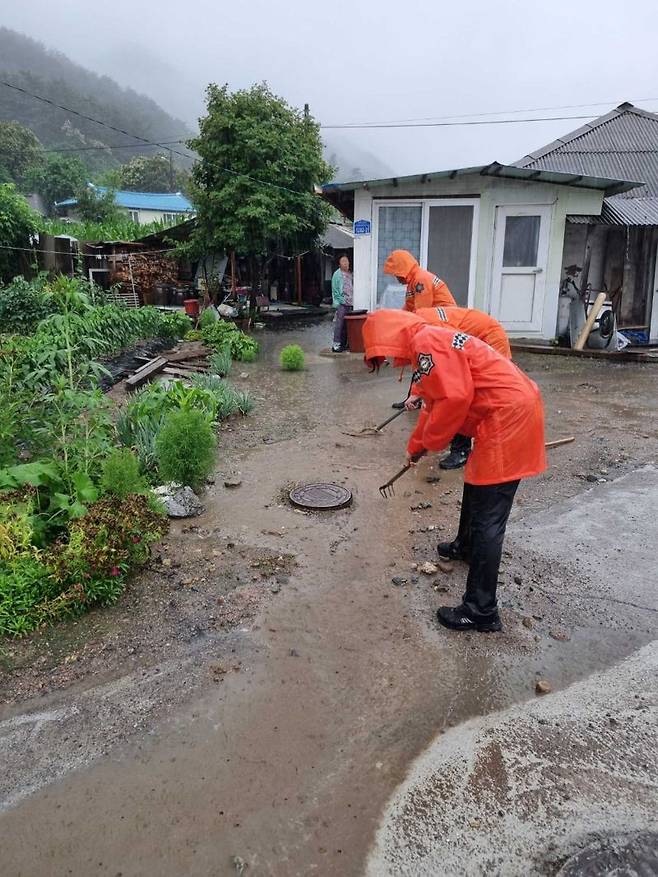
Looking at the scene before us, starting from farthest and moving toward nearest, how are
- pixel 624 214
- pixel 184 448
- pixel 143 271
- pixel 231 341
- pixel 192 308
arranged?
pixel 143 271
pixel 192 308
pixel 624 214
pixel 231 341
pixel 184 448

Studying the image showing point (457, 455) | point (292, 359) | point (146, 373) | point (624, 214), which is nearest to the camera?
point (457, 455)

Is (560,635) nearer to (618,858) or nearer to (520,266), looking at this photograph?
(618,858)

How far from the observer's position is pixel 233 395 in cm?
732

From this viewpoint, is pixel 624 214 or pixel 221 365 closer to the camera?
pixel 221 365

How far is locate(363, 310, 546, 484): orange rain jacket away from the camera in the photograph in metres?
3.02

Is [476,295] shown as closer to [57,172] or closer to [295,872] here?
[295,872]

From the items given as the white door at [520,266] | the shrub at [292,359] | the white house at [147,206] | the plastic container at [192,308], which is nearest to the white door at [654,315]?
the white door at [520,266]

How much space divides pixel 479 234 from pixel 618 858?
34.7ft

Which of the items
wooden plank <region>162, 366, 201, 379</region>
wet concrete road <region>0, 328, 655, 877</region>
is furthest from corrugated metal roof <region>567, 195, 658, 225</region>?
wet concrete road <region>0, 328, 655, 877</region>

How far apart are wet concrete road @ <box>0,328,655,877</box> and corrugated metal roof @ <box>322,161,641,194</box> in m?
7.84

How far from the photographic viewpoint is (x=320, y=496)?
5.05 m

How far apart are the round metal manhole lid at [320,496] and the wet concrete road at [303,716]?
170 mm

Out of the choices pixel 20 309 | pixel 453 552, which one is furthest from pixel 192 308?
pixel 453 552

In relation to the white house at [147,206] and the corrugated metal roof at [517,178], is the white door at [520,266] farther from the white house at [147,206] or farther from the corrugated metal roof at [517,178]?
the white house at [147,206]
